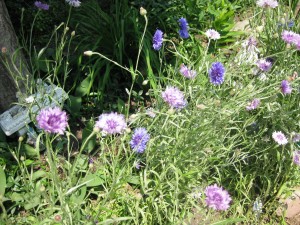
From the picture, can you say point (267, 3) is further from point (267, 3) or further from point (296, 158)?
point (296, 158)

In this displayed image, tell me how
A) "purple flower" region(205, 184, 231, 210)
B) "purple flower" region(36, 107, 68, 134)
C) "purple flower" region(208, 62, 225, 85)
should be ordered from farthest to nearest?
"purple flower" region(208, 62, 225, 85) → "purple flower" region(205, 184, 231, 210) → "purple flower" region(36, 107, 68, 134)

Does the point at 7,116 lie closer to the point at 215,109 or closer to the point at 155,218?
the point at 155,218

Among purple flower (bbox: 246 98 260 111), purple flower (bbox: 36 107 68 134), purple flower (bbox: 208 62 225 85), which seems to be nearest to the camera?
purple flower (bbox: 36 107 68 134)

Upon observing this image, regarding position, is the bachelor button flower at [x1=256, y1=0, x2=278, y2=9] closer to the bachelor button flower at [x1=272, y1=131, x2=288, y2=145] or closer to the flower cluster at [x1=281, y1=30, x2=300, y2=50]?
the flower cluster at [x1=281, y1=30, x2=300, y2=50]

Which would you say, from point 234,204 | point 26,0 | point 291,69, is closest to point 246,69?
point 291,69

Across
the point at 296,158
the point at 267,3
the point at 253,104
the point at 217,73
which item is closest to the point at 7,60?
the point at 217,73

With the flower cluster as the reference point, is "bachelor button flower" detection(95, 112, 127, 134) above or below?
below

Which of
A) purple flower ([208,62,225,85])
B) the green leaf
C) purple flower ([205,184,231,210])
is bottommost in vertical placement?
the green leaf

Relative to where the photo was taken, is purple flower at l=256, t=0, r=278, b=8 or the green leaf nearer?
the green leaf

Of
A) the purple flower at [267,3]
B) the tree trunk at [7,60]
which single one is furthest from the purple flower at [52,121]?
the purple flower at [267,3]

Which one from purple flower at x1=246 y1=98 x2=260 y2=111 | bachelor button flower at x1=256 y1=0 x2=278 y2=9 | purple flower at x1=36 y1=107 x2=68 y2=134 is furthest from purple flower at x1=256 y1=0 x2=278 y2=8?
purple flower at x1=36 y1=107 x2=68 y2=134

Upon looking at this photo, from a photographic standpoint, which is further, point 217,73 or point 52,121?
point 217,73

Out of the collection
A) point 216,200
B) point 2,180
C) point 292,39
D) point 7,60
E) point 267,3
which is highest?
point 267,3

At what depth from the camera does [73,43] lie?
3.05 metres
